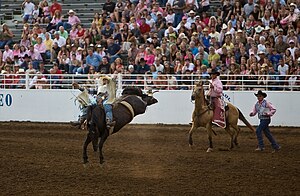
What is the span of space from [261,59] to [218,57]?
130cm

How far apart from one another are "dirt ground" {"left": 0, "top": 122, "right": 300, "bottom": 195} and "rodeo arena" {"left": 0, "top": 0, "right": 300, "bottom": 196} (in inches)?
1.0

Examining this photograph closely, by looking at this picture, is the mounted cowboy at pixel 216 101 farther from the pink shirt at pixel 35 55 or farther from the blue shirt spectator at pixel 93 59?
the pink shirt at pixel 35 55

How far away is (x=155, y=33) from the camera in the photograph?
76.1 ft

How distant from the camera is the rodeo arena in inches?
Answer: 467

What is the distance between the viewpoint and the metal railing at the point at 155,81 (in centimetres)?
1986

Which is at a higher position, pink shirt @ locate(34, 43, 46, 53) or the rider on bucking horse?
pink shirt @ locate(34, 43, 46, 53)

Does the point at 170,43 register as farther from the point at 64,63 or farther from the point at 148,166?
the point at 148,166

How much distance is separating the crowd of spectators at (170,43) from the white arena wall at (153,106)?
1.51 ft

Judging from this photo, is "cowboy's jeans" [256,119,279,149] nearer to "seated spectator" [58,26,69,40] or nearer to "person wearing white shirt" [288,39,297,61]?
"person wearing white shirt" [288,39,297,61]

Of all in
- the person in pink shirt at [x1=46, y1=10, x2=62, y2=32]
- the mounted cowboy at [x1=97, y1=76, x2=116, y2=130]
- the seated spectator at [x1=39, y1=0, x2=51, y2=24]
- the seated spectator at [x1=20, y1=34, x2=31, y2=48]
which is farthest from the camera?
the seated spectator at [x1=39, y1=0, x2=51, y2=24]

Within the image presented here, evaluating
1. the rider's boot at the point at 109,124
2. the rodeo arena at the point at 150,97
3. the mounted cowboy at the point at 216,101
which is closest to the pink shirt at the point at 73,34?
the rodeo arena at the point at 150,97

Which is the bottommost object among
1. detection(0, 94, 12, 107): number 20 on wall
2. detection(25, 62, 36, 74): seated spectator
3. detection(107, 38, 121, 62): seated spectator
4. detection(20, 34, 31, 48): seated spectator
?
detection(0, 94, 12, 107): number 20 on wall

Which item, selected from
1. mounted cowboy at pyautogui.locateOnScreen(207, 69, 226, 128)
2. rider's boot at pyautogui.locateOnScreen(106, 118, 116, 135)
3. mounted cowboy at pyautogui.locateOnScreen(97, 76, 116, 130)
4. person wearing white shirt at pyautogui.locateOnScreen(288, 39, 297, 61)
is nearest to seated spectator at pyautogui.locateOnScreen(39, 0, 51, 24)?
person wearing white shirt at pyautogui.locateOnScreen(288, 39, 297, 61)

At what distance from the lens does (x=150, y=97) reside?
1470 centimetres
